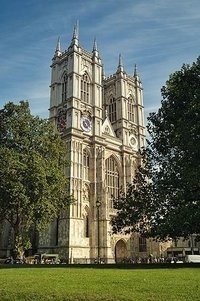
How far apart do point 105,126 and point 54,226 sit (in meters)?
19.5

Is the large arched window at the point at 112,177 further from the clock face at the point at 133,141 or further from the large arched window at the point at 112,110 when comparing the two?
the large arched window at the point at 112,110

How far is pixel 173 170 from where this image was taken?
78.3 feet

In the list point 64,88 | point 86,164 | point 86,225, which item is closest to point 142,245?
point 86,225

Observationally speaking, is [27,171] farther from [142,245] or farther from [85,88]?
[142,245]

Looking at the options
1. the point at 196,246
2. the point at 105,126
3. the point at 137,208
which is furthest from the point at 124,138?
the point at 137,208

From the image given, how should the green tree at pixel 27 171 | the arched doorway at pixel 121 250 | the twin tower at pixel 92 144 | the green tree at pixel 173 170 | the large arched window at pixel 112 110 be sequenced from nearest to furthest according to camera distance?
the green tree at pixel 173 170
the green tree at pixel 27 171
the twin tower at pixel 92 144
the arched doorway at pixel 121 250
the large arched window at pixel 112 110

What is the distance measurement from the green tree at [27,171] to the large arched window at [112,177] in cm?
2136

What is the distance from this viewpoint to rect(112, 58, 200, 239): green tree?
2120 centimetres

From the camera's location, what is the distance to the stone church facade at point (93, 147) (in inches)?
1859


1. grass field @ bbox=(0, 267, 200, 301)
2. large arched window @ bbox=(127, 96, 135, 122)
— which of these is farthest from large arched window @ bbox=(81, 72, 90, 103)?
grass field @ bbox=(0, 267, 200, 301)

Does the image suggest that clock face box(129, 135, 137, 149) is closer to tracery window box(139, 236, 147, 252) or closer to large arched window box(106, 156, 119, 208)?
large arched window box(106, 156, 119, 208)

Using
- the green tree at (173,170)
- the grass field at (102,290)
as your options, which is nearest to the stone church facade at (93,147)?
the green tree at (173,170)

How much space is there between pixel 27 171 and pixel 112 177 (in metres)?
29.1

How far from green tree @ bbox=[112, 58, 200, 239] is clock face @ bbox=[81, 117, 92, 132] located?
26605 millimetres
